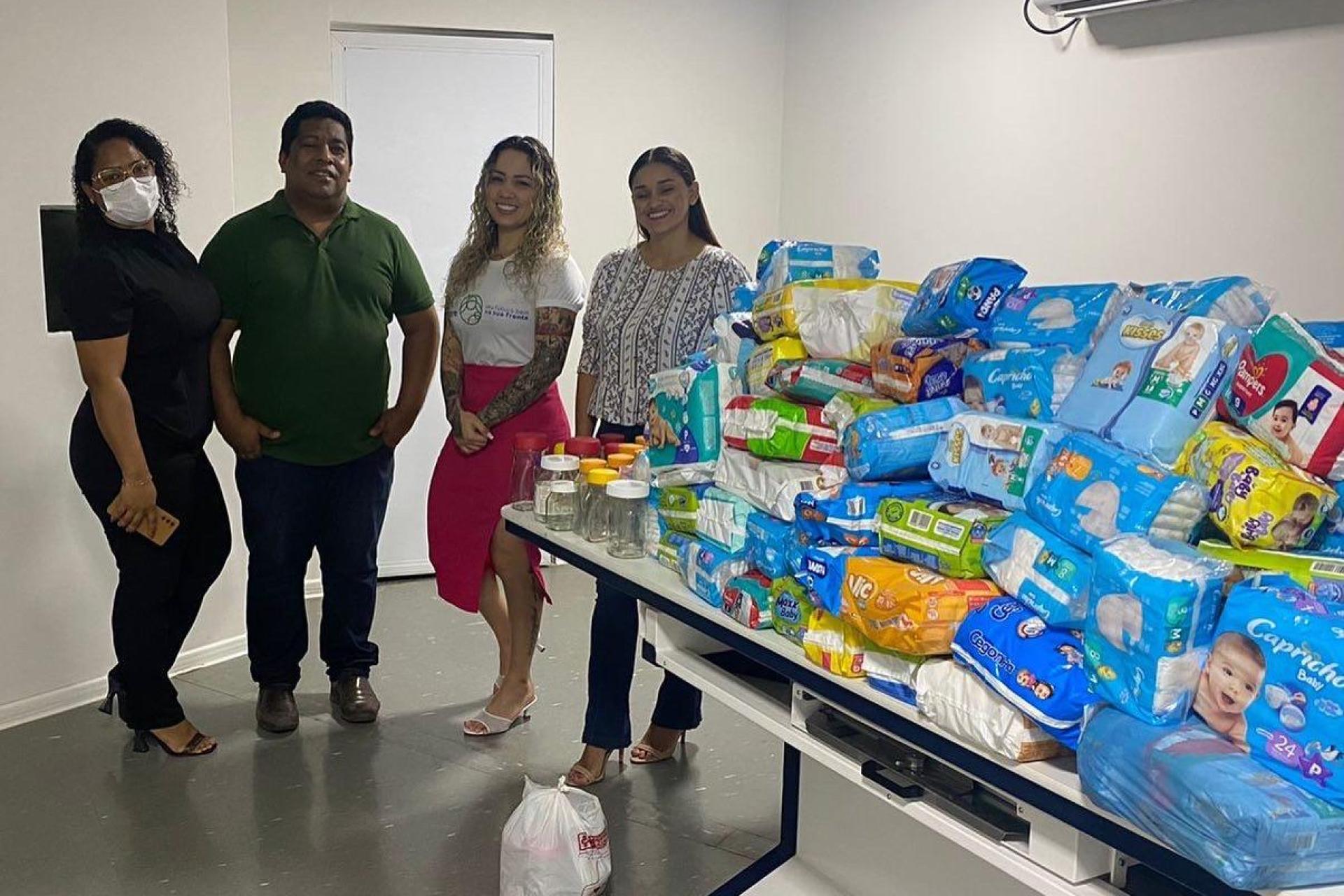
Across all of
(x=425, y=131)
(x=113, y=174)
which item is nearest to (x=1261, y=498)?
(x=113, y=174)

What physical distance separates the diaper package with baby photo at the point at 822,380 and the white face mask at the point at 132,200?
5.46 feet

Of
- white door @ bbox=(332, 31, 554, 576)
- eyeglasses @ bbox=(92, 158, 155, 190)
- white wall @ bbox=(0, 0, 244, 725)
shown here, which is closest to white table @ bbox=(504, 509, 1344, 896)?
eyeglasses @ bbox=(92, 158, 155, 190)

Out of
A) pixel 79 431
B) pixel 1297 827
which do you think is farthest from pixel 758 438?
pixel 79 431

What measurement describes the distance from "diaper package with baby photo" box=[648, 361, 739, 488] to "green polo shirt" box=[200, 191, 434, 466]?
4.14ft

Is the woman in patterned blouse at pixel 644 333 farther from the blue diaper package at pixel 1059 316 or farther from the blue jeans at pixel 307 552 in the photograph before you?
the blue diaper package at pixel 1059 316

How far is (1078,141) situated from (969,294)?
2.37 meters

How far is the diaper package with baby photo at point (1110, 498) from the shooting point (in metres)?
1.29

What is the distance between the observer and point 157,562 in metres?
2.96

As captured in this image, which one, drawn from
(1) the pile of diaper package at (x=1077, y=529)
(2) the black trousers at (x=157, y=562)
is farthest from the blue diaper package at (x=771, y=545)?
(2) the black trousers at (x=157, y=562)

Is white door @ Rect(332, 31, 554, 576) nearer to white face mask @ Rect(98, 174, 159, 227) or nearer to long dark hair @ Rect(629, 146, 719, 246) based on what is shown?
white face mask @ Rect(98, 174, 159, 227)

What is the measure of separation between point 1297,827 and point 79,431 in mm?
2692

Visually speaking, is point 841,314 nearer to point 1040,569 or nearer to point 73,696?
point 1040,569

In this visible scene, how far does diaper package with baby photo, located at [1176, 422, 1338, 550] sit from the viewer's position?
124cm

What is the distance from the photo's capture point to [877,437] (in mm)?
1635
